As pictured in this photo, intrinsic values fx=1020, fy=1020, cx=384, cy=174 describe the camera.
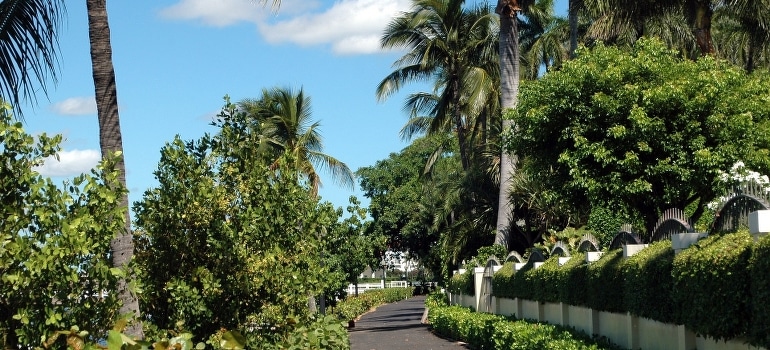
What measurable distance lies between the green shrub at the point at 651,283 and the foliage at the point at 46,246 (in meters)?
6.89

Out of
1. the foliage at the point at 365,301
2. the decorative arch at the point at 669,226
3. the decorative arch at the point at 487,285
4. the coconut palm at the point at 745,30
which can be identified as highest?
the coconut palm at the point at 745,30

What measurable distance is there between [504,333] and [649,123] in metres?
5.05

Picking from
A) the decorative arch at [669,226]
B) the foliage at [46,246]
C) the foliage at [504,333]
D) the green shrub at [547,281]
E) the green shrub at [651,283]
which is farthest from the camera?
the green shrub at [547,281]

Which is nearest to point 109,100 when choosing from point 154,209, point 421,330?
point 154,209

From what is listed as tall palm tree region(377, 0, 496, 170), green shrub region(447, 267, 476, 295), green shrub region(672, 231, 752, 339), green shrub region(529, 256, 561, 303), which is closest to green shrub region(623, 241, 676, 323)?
green shrub region(672, 231, 752, 339)

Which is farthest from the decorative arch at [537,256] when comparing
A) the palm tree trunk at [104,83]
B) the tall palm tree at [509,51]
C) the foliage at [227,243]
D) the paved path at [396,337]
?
the palm tree trunk at [104,83]

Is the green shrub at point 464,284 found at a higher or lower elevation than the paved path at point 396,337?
higher

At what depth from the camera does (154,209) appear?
10664 mm

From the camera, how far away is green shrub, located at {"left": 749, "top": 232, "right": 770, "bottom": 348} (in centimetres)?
831

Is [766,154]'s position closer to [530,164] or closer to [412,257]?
[530,164]

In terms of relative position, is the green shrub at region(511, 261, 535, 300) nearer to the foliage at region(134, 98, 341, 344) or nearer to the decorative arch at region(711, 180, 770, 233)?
the decorative arch at region(711, 180, 770, 233)

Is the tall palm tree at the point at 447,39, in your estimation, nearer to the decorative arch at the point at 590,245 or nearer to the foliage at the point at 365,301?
the foliage at the point at 365,301

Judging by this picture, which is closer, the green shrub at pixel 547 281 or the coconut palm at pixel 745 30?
the green shrub at pixel 547 281

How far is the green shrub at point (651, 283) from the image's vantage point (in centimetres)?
1188
